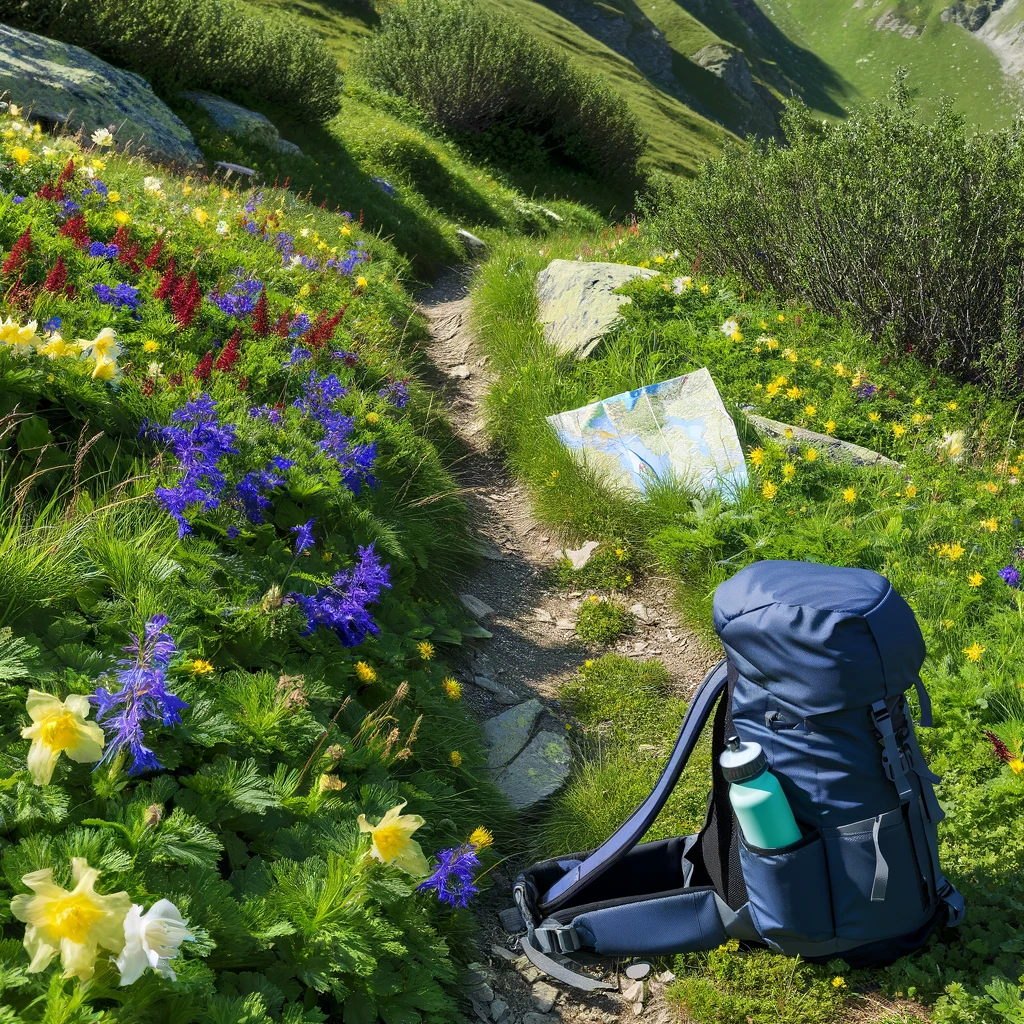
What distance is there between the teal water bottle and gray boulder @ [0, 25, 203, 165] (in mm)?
8468

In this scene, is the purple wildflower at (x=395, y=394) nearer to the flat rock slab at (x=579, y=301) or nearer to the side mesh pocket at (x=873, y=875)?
the flat rock slab at (x=579, y=301)

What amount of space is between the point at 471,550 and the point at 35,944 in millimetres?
4002

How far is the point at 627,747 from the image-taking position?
4.16 m

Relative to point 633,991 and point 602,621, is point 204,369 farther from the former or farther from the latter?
point 633,991

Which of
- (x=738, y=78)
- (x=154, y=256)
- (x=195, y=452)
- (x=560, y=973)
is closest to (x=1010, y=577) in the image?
(x=560, y=973)

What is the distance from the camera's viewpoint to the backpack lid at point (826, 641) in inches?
102

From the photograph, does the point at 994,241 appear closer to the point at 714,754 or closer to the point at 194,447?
the point at 714,754

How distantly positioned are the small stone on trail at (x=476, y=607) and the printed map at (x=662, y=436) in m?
1.56

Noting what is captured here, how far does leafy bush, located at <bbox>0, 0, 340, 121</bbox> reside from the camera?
11.0m

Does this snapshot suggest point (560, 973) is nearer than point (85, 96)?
Yes

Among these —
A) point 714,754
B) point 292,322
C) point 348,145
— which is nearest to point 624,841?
point 714,754

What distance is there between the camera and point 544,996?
297cm

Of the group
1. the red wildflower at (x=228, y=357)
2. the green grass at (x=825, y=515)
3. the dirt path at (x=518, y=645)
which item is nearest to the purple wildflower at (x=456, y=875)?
the dirt path at (x=518, y=645)

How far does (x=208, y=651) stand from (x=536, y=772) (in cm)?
169
